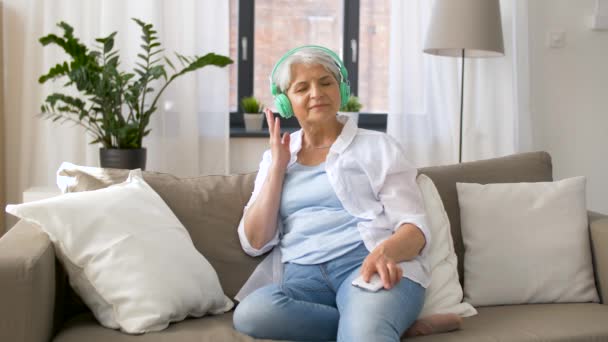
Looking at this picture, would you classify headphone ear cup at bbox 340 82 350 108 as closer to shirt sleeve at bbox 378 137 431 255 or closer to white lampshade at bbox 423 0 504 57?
shirt sleeve at bbox 378 137 431 255

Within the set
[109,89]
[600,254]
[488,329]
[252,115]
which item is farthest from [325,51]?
[252,115]

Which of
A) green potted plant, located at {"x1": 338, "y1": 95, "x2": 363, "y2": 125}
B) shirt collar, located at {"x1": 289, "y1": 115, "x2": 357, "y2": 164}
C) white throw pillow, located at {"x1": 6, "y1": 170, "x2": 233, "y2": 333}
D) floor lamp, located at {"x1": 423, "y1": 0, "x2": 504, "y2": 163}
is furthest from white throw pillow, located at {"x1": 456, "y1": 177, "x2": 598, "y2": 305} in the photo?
green potted plant, located at {"x1": 338, "y1": 95, "x2": 363, "y2": 125}

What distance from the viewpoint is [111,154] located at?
11.0 ft

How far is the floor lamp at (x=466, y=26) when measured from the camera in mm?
3754

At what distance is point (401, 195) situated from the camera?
6.83 feet

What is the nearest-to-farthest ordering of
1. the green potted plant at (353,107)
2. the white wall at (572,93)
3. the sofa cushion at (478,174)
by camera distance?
the sofa cushion at (478,174) → the green potted plant at (353,107) → the white wall at (572,93)

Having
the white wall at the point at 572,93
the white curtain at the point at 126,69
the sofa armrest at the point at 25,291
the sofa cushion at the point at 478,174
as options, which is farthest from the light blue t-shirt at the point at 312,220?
the white wall at the point at 572,93

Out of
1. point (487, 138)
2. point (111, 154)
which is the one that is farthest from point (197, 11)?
point (487, 138)

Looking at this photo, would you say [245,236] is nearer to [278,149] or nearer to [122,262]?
[278,149]

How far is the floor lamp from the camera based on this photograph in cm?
375

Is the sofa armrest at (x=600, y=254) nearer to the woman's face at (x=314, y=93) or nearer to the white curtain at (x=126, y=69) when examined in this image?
the woman's face at (x=314, y=93)

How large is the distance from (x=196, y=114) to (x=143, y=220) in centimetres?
193

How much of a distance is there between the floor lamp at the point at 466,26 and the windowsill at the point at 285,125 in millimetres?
702

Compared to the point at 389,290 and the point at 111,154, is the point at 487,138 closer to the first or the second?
the point at 111,154
